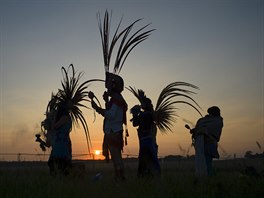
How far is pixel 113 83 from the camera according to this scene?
8398mm

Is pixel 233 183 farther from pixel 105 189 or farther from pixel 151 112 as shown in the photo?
pixel 151 112

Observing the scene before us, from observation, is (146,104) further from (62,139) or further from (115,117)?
(62,139)

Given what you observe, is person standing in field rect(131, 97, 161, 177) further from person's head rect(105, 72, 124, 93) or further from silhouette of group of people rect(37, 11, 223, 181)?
person's head rect(105, 72, 124, 93)

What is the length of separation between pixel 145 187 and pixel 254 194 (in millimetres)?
1338

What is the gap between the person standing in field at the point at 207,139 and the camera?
10.7 metres

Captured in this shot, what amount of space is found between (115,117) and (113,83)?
63cm

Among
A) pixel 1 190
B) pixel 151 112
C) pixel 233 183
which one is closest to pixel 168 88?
pixel 151 112

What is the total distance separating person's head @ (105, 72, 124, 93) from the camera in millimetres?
8406

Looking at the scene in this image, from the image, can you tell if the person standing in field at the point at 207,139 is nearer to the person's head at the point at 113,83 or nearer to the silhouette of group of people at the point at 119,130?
the silhouette of group of people at the point at 119,130

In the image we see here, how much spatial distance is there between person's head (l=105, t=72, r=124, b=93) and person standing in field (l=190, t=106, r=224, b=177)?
9.72ft

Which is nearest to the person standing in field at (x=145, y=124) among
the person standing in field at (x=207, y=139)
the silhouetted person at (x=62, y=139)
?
the person standing in field at (x=207, y=139)

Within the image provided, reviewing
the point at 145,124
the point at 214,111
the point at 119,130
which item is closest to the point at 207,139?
the point at 214,111

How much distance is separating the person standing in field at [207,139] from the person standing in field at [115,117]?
283cm

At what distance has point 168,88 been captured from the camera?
11234 mm
